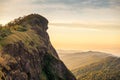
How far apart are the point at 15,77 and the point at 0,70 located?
2896 centimetres

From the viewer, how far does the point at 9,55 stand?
19888cm

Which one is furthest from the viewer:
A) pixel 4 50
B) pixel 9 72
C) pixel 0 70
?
pixel 4 50

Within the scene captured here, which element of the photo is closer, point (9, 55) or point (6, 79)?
point (6, 79)

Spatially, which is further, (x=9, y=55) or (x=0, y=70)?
(x=9, y=55)

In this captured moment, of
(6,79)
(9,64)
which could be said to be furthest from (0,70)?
(9,64)

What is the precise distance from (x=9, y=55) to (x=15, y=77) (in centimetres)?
1630

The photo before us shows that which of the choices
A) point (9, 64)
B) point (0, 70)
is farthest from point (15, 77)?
point (0, 70)

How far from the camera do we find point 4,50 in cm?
19700

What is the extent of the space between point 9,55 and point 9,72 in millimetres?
17721

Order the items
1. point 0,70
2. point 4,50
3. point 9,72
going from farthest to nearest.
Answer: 1. point 4,50
2. point 9,72
3. point 0,70

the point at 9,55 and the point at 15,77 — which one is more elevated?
the point at 9,55

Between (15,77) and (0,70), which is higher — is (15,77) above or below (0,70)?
below

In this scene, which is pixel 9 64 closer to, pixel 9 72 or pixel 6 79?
pixel 9 72

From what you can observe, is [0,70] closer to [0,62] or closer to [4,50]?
[0,62]
